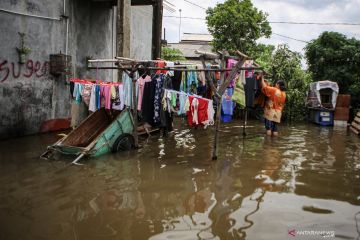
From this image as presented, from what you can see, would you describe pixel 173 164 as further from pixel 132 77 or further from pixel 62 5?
pixel 62 5

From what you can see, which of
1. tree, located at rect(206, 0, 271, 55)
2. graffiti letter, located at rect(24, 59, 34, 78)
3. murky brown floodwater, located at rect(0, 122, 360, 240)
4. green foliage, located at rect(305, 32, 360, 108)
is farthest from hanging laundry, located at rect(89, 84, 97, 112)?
tree, located at rect(206, 0, 271, 55)

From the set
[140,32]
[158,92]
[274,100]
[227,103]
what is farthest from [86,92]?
[140,32]

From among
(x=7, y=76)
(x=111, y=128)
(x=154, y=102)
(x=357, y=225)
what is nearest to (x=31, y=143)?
(x=7, y=76)

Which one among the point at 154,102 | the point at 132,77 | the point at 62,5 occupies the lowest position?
the point at 154,102

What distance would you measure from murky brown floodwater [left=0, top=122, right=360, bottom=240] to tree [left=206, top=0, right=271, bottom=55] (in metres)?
14.4

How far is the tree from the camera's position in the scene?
22.9 m

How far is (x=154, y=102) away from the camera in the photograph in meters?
9.07

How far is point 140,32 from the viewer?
1744cm

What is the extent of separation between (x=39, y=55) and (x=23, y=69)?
76 cm

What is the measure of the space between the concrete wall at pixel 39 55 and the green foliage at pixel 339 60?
10.2 meters

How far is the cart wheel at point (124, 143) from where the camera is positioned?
8.81m

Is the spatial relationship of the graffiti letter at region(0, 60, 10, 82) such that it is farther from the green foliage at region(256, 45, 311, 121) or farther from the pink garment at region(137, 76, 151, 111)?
the green foliage at region(256, 45, 311, 121)

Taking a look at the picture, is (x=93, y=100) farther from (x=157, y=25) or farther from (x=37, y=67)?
(x=157, y=25)

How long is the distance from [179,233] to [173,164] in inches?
140
